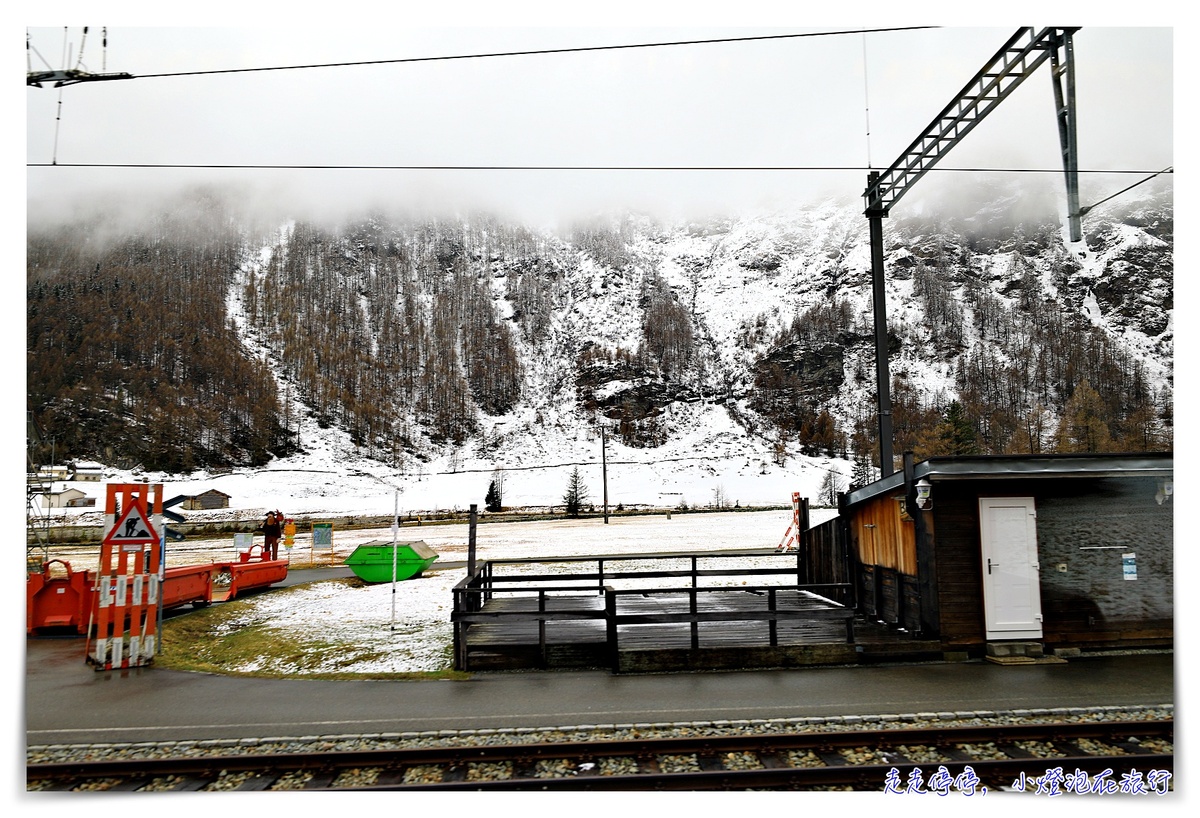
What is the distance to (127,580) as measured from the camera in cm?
909

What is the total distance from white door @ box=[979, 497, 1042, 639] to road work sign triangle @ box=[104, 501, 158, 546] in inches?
441

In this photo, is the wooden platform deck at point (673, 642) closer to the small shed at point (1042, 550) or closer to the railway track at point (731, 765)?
the small shed at point (1042, 550)

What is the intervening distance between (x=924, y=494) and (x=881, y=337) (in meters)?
3.93

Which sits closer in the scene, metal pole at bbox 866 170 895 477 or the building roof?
the building roof

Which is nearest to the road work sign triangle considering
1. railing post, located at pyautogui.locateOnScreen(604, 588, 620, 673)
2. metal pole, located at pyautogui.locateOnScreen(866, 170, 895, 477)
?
railing post, located at pyautogui.locateOnScreen(604, 588, 620, 673)

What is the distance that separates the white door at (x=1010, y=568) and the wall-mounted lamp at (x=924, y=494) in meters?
0.82

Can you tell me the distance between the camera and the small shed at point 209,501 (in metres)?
54.8

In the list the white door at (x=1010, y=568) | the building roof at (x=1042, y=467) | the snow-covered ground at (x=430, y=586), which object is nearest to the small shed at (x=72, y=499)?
the snow-covered ground at (x=430, y=586)

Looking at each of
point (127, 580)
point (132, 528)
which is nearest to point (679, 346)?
point (127, 580)

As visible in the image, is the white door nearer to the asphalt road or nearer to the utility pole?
the asphalt road

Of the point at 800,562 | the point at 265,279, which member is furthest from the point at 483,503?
the point at 265,279

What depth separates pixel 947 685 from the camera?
723 cm

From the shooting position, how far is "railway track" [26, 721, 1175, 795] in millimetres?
5004

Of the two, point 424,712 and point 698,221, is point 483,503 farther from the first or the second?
point 698,221
